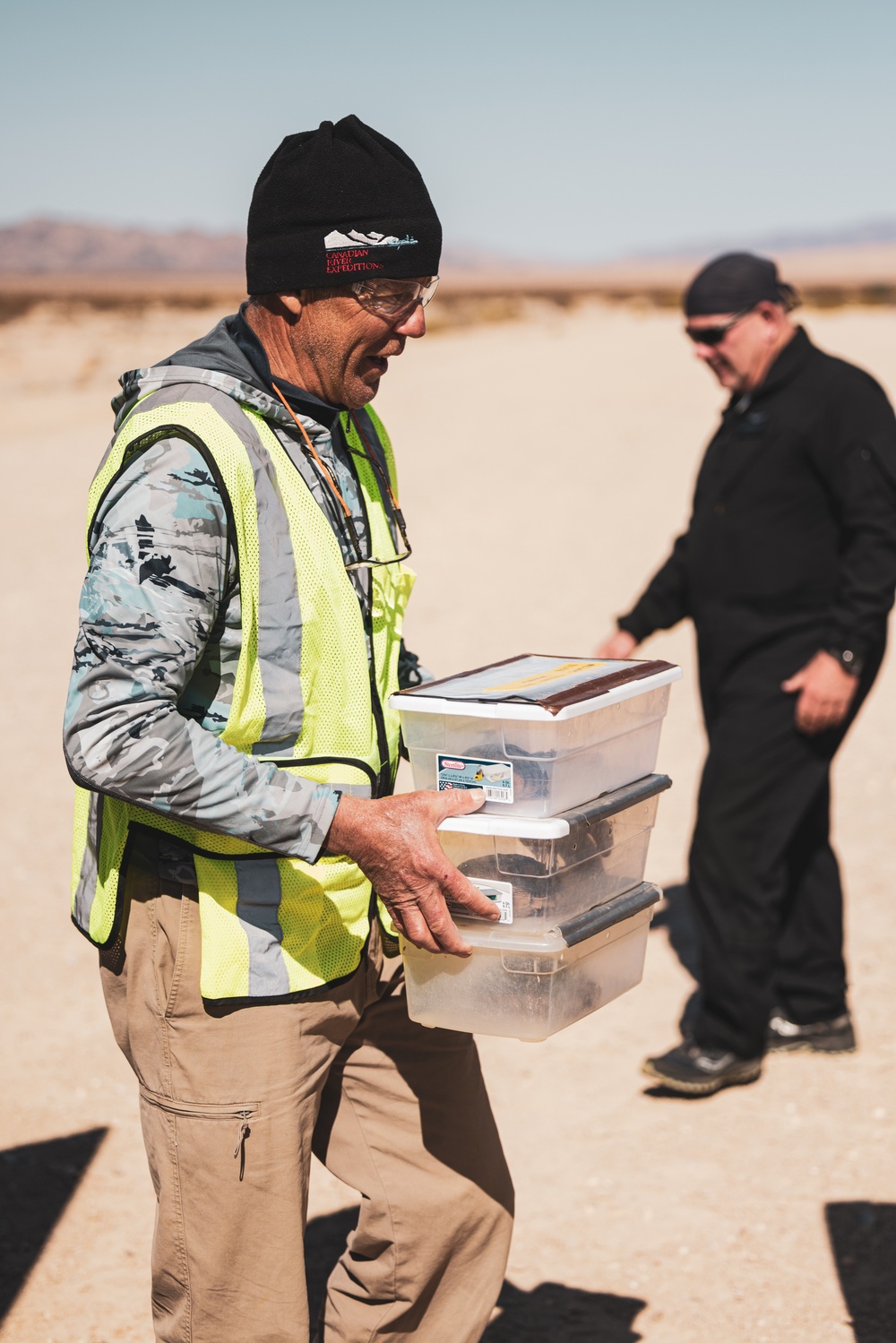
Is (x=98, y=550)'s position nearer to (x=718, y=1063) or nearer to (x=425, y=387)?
(x=718, y=1063)

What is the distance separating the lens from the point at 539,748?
6.57 ft

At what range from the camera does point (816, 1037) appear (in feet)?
15.2

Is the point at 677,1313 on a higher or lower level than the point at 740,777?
lower

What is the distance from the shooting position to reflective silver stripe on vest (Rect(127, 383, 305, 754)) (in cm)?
198

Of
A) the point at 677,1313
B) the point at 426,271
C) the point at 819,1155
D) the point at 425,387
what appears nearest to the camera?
the point at 426,271

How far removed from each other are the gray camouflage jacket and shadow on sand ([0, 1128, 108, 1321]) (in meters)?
2.05

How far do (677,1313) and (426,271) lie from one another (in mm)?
2403

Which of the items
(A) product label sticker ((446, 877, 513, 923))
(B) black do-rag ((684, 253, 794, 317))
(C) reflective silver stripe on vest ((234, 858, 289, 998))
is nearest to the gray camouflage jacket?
(C) reflective silver stripe on vest ((234, 858, 289, 998))

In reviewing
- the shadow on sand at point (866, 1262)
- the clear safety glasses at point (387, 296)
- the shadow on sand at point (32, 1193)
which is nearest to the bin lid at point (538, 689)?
the clear safety glasses at point (387, 296)

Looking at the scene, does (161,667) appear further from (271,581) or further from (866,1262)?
(866,1262)

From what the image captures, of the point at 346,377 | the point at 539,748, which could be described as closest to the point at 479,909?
the point at 539,748

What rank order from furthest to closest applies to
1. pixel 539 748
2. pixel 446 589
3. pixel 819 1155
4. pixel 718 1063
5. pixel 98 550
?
pixel 446 589 < pixel 718 1063 < pixel 819 1155 < pixel 539 748 < pixel 98 550

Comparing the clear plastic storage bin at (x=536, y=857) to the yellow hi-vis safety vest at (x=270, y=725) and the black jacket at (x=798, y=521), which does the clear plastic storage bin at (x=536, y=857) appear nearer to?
the yellow hi-vis safety vest at (x=270, y=725)

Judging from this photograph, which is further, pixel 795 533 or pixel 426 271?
pixel 795 533
